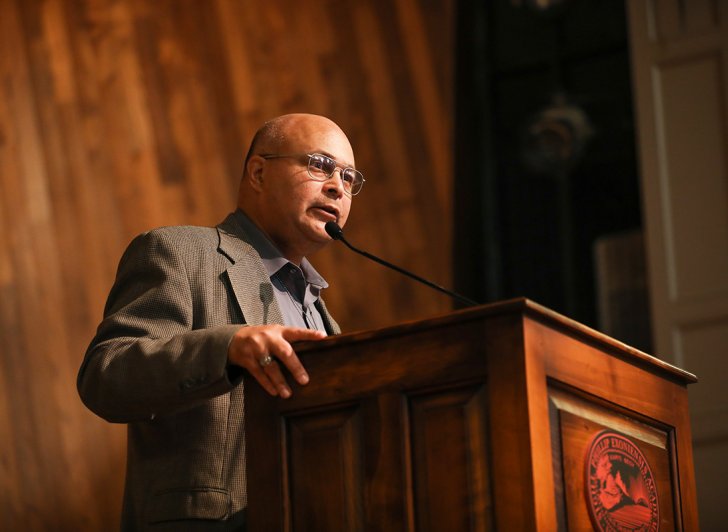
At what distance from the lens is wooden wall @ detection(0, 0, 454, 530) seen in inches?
166

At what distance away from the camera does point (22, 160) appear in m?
4.30

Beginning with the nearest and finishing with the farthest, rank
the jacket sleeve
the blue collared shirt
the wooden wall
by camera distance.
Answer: the jacket sleeve < the blue collared shirt < the wooden wall

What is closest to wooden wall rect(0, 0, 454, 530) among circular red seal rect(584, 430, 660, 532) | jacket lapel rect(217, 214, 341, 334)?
jacket lapel rect(217, 214, 341, 334)

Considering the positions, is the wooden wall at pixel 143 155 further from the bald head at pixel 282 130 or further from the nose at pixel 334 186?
the nose at pixel 334 186

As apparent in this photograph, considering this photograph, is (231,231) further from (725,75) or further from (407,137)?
(725,75)

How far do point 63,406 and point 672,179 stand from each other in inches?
101

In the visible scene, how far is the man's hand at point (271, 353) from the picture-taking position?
1718 mm

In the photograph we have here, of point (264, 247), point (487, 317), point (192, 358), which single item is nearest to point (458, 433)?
point (487, 317)

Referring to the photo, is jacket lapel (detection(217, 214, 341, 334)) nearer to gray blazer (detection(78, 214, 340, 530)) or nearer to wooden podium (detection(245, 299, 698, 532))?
gray blazer (detection(78, 214, 340, 530))

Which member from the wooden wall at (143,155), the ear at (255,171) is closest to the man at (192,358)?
the ear at (255,171)

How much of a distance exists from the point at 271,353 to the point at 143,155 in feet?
9.41

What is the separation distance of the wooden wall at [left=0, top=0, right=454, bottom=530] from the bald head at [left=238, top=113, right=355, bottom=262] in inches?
78.0

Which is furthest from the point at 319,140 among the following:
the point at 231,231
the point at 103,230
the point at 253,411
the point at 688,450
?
the point at 103,230

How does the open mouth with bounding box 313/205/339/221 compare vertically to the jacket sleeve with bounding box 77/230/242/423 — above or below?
above
